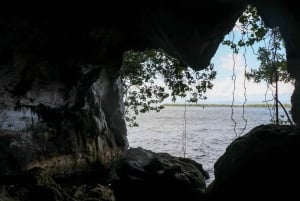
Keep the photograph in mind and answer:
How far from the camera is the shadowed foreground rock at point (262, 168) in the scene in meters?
3.76

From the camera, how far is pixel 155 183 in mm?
8289

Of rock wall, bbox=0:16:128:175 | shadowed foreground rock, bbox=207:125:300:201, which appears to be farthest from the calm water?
shadowed foreground rock, bbox=207:125:300:201

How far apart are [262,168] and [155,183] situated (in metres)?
A: 4.68

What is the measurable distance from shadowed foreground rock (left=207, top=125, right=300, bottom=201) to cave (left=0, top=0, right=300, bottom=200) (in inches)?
163

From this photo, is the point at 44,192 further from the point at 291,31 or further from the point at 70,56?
the point at 291,31

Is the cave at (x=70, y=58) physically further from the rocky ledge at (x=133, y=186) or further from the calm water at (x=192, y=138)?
the calm water at (x=192, y=138)

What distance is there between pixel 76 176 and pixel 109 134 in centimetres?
320

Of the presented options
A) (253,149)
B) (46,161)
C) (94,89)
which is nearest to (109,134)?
(94,89)


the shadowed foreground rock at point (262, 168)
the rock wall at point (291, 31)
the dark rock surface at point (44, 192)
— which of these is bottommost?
the dark rock surface at point (44, 192)

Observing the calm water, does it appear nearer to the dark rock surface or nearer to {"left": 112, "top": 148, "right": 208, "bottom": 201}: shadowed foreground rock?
{"left": 112, "top": 148, "right": 208, "bottom": 201}: shadowed foreground rock

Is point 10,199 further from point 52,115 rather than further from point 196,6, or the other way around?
point 196,6

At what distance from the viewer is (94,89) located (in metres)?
13.9

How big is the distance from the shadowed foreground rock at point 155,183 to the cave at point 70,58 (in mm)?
2976

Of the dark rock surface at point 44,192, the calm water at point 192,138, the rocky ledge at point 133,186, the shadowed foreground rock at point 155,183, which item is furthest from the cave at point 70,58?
A: the calm water at point 192,138
